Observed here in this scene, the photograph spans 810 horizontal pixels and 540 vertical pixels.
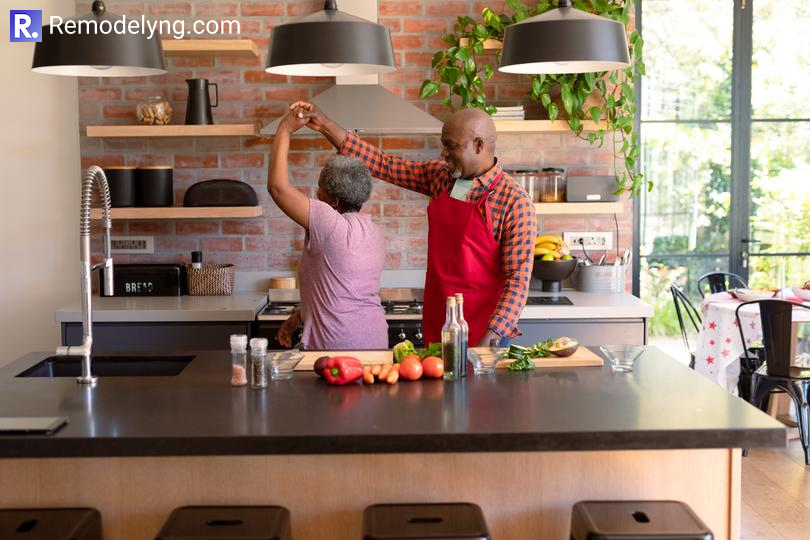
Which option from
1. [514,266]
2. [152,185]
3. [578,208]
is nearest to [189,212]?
[152,185]

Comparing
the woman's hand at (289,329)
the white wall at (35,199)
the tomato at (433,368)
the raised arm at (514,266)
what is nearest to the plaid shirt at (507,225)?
→ the raised arm at (514,266)

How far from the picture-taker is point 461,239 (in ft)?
11.4

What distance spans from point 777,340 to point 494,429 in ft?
9.32

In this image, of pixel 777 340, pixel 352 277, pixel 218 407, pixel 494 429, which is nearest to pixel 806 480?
pixel 777 340

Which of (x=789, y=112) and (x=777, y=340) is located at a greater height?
(x=789, y=112)

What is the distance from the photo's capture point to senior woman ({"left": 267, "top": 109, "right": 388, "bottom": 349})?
322 cm

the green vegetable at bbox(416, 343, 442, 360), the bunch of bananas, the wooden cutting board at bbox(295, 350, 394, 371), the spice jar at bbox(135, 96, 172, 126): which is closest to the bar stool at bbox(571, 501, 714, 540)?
the green vegetable at bbox(416, 343, 442, 360)

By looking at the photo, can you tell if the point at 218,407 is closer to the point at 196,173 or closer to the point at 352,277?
the point at 352,277

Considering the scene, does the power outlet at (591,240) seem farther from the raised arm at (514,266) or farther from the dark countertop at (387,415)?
the dark countertop at (387,415)

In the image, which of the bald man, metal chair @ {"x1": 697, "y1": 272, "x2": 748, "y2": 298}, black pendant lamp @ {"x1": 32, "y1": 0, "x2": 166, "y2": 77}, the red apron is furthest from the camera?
metal chair @ {"x1": 697, "y1": 272, "x2": 748, "y2": 298}

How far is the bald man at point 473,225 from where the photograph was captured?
3293 millimetres

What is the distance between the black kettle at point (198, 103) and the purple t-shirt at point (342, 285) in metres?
1.69

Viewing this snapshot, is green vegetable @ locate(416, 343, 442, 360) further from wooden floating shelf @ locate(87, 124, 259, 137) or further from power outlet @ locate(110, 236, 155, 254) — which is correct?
power outlet @ locate(110, 236, 155, 254)

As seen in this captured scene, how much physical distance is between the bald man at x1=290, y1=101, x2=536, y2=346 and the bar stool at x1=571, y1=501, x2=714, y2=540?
36.8 inches
